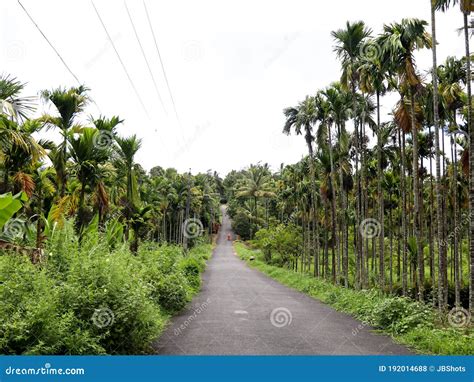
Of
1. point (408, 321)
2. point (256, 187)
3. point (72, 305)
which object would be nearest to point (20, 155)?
point (72, 305)

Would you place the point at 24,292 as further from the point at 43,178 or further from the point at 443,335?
the point at 43,178

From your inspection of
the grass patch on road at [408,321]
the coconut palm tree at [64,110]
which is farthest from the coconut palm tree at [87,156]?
the grass patch on road at [408,321]

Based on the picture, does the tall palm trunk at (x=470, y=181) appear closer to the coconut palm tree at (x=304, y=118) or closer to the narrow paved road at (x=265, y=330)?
the narrow paved road at (x=265, y=330)

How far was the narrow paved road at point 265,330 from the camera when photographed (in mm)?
9672

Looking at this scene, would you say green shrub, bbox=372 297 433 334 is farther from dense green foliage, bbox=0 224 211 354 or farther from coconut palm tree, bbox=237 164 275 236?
coconut palm tree, bbox=237 164 275 236

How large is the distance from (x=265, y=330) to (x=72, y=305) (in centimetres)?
552

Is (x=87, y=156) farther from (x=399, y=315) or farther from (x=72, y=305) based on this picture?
(x=399, y=315)

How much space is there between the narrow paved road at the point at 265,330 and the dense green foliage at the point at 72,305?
115 cm

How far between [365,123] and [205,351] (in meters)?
20.4

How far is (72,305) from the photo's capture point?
7.86 m

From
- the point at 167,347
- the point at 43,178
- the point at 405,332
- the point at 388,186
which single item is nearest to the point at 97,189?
the point at 43,178

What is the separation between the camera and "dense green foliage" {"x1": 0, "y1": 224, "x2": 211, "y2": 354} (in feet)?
22.7

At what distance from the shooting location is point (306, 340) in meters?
10.6

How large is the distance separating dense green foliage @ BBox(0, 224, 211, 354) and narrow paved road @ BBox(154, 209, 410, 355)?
1.15 metres
